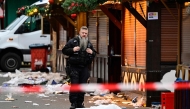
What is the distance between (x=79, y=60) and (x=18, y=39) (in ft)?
46.7

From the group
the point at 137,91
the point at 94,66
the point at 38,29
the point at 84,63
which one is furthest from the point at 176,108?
the point at 38,29

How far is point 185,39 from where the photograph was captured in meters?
14.3

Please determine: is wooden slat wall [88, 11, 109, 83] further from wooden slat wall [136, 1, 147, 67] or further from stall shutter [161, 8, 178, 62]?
stall shutter [161, 8, 178, 62]

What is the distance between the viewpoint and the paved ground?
14914mm

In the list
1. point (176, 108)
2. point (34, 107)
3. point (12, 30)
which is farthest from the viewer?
point (12, 30)

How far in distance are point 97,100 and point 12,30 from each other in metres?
11.9

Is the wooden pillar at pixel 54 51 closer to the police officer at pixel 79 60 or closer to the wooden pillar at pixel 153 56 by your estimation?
the wooden pillar at pixel 153 56

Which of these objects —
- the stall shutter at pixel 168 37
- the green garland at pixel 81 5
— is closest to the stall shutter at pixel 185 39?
the stall shutter at pixel 168 37

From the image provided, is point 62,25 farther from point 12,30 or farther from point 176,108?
point 176,108

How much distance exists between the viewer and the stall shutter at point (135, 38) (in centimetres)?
1516

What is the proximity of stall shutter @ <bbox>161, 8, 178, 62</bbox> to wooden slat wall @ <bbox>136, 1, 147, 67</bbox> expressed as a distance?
0.50 meters

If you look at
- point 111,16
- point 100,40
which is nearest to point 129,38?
point 111,16

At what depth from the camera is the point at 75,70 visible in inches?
533

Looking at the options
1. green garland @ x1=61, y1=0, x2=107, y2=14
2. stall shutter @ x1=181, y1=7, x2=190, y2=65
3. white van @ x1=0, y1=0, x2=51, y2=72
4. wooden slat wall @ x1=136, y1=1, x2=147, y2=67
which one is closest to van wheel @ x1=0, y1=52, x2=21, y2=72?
white van @ x1=0, y1=0, x2=51, y2=72
